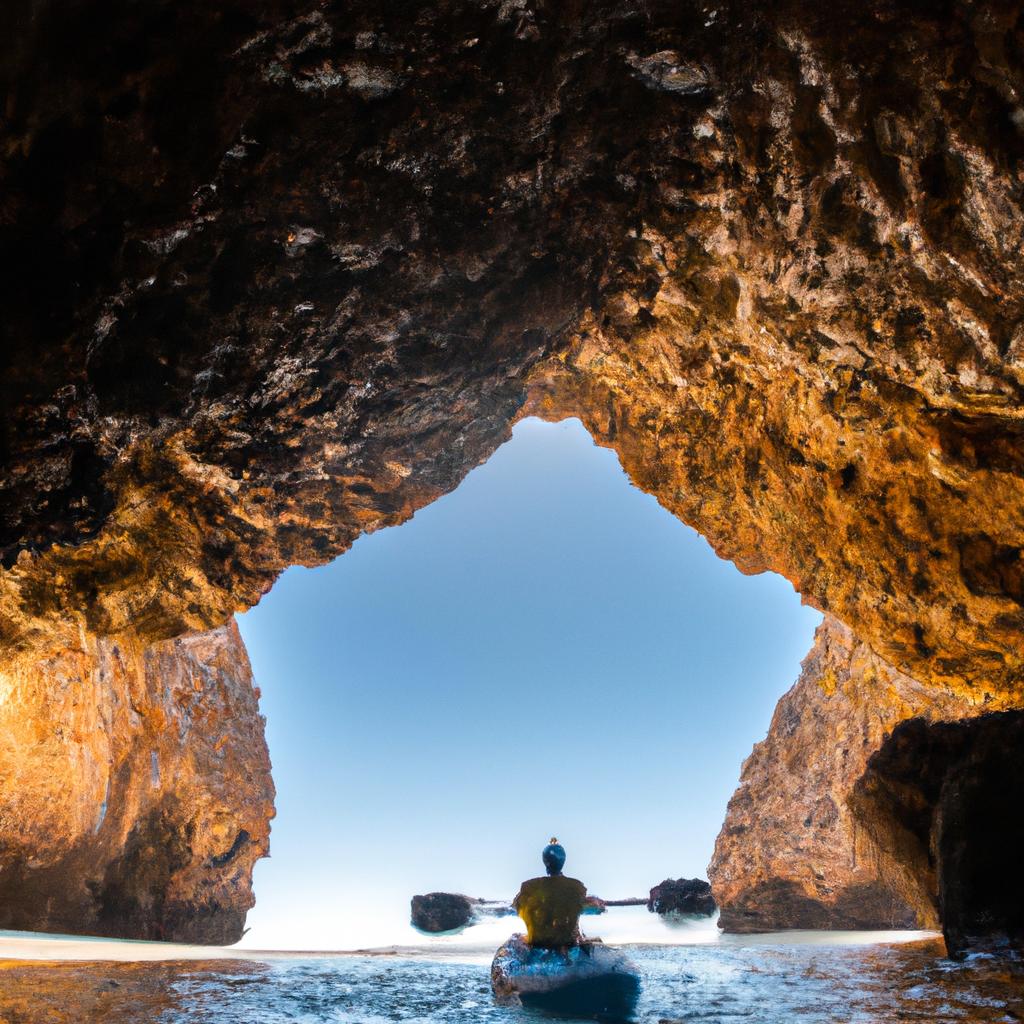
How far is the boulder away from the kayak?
1460cm

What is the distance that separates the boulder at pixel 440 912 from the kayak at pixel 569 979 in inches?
575

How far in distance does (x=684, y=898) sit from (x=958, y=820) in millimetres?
15570

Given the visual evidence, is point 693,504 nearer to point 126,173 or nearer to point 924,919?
point 924,919

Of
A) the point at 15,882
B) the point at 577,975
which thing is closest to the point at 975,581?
the point at 577,975

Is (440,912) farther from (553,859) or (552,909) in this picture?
(552,909)

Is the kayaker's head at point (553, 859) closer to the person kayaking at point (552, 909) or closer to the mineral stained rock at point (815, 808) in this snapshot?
the person kayaking at point (552, 909)

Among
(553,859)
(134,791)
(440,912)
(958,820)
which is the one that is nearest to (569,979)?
(553,859)

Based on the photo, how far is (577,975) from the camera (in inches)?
226

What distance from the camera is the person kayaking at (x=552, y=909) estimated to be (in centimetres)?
619

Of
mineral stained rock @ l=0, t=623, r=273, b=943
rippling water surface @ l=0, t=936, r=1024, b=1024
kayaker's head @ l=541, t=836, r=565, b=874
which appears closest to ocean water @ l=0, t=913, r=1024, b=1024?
rippling water surface @ l=0, t=936, r=1024, b=1024

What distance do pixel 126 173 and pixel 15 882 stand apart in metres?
11.9

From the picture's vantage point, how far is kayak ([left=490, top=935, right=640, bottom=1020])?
217 inches

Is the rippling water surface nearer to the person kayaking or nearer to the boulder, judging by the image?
the person kayaking

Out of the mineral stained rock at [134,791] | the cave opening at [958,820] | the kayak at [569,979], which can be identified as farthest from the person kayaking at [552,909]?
the mineral stained rock at [134,791]
